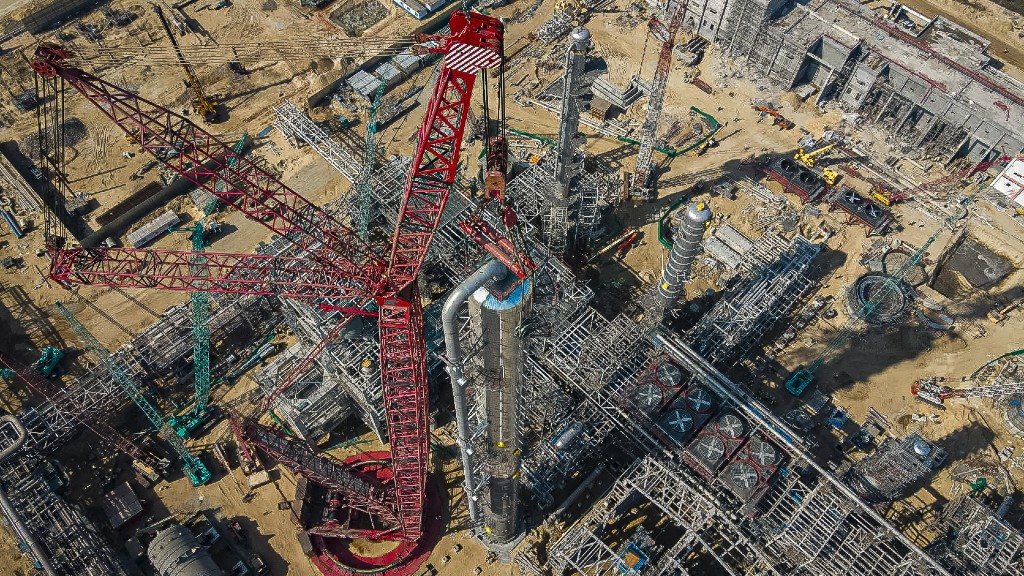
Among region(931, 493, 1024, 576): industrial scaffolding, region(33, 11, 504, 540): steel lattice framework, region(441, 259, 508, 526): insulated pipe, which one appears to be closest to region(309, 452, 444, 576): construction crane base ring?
region(33, 11, 504, 540): steel lattice framework

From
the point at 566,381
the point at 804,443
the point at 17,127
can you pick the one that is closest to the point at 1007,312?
the point at 804,443

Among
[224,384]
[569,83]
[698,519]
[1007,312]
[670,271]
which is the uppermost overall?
[569,83]

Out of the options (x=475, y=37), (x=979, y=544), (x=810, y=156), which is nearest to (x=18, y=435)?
(x=475, y=37)

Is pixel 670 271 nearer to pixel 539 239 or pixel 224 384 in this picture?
pixel 539 239

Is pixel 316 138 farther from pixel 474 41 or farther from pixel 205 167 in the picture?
pixel 474 41

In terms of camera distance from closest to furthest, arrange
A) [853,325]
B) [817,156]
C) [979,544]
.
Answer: [979,544], [853,325], [817,156]

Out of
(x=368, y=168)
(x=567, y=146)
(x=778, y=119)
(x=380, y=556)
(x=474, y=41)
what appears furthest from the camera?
(x=778, y=119)

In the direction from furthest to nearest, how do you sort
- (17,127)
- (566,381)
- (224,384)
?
(17,127) < (224,384) < (566,381)
